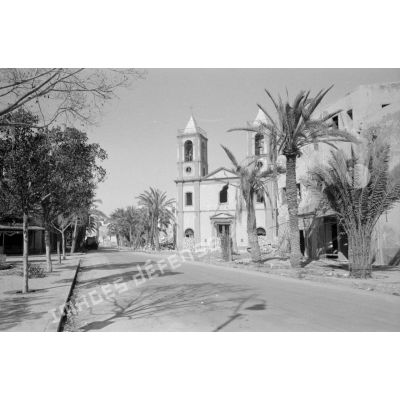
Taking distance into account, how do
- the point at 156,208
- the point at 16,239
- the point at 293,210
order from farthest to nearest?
the point at 16,239 < the point at 293,210 < the point at 156,208

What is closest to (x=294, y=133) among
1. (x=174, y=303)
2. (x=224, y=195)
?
(x=174, y=303)

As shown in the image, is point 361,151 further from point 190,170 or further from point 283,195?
point 283,195

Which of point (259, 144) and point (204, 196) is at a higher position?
point (259, 144)

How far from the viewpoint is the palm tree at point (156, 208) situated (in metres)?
11.6

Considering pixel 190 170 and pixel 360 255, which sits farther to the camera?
pixel 190 170

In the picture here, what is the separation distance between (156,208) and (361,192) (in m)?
6.50

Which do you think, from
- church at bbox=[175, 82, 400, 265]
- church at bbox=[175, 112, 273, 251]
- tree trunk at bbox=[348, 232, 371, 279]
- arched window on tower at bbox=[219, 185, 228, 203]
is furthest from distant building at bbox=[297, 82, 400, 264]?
arched window on tower at bbox=[219, 185, 228, 203]

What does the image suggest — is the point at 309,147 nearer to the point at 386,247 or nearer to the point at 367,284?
the point at 386,247

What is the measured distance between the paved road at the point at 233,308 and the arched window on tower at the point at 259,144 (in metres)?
5.07

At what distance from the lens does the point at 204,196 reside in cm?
1997

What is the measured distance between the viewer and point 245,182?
21.2m

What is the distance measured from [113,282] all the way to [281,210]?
15.0 meters

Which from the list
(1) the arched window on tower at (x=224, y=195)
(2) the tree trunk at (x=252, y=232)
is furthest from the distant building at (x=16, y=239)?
(2) the tree trunk at (x=252, y=232)

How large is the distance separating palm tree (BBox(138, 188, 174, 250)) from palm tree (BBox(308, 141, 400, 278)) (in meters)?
5.32
